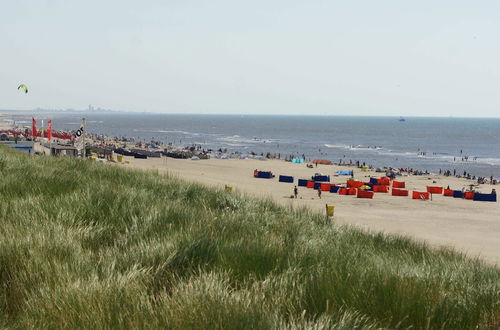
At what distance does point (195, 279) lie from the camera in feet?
10.3

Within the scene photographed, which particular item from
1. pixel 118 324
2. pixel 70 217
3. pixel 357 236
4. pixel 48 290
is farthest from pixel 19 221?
pixel 357 236

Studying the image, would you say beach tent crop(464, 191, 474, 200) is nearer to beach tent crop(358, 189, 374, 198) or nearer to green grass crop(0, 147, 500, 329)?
beach tent crop(358, 189, 374, 198)

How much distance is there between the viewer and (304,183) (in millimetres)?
38562

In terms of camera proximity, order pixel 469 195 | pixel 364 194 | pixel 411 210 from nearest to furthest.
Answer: pixel 411 210 → pixel 364 194 → pixel 469 195

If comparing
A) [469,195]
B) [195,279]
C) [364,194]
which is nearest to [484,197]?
[469,195]

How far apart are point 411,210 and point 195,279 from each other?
93.0 ft

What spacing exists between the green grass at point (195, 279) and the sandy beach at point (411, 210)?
7.77 meters

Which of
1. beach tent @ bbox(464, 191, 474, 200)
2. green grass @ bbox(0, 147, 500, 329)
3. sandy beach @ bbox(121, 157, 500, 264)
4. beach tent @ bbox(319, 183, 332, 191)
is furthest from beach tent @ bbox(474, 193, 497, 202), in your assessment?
green grass @ bbox(0, 147, 500, 329)

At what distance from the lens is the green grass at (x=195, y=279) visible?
244 cm

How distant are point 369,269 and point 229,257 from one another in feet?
3.29

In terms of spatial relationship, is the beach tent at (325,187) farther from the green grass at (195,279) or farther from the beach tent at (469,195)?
the green grass at (195,279)

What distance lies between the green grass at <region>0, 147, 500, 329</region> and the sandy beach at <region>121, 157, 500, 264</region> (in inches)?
306

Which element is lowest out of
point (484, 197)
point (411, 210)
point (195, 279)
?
point (411, 210)

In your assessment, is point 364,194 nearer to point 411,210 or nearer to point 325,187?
point 325,187
